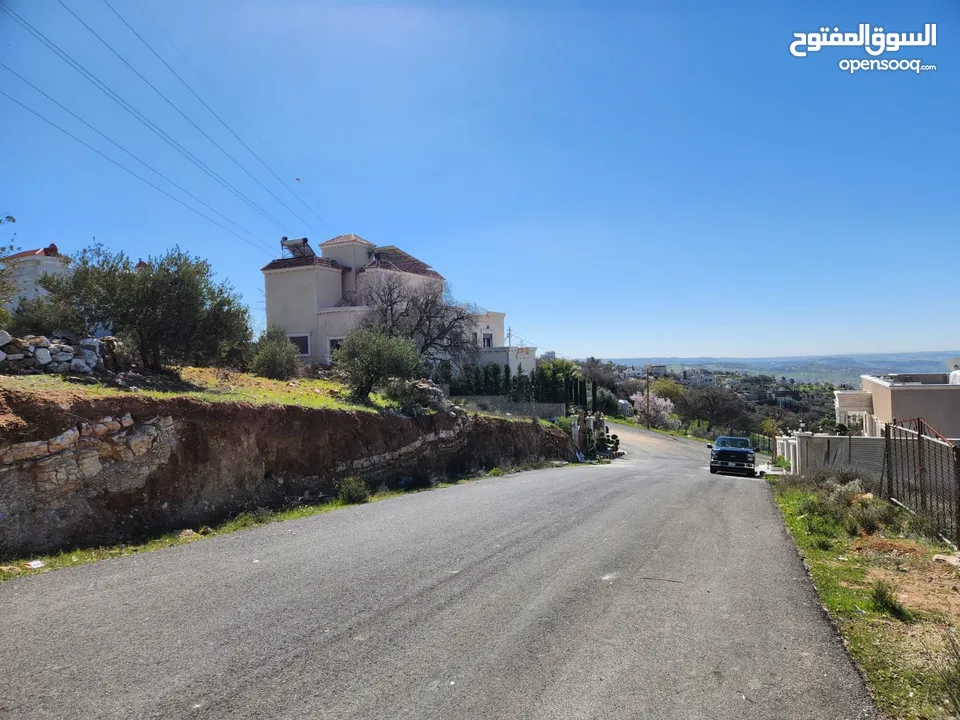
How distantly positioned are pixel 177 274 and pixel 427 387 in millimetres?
9466

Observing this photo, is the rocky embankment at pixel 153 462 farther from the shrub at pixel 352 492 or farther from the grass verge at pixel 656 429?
the grass verge at pixel 656 429

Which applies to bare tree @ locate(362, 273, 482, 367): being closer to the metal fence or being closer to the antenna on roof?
the antenna on roof

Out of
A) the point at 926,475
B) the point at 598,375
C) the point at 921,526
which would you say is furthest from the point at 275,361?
the point at 598,375

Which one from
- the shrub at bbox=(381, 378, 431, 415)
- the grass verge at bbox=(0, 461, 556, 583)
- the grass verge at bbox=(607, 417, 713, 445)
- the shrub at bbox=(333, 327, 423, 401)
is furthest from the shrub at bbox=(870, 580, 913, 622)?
the grass verge at bbox=(607, 417, 713, 445)

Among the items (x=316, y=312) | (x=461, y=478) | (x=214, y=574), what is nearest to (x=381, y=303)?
(x=316, y=312)

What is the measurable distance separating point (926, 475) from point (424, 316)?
1084 inches

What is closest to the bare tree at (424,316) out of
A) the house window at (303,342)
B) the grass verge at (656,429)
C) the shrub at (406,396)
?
the house window at (303,342)

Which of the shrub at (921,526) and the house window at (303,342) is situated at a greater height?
the house window at (303,342)

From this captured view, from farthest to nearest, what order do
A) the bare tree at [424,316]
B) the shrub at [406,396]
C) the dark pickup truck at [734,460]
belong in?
the bare tree at [424,316]
the dark pickup truck at [734,460]
the shrub at [406,396]

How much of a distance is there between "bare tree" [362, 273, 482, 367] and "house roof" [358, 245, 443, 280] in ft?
4.39

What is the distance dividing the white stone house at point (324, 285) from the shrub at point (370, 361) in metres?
12.8

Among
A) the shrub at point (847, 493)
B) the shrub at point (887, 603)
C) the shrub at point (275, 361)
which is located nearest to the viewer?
the shrub at point (887, 603)

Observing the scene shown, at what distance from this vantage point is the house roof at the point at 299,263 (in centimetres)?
3716

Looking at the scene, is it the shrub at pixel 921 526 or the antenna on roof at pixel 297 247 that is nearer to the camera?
the shrub at pixel 921 526
